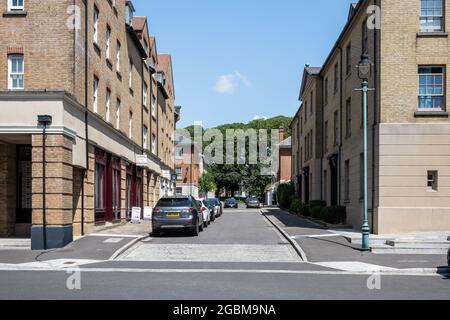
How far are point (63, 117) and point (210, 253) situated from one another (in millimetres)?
6575

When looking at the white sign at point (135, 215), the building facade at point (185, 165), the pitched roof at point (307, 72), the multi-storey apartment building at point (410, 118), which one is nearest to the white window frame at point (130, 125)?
the white sign at point (135, 215)

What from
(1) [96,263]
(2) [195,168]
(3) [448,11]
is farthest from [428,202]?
(2) [195,168]

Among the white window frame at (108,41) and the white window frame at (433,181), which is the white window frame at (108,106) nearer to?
the white window frame at (108,41)

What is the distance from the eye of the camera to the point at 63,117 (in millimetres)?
18781

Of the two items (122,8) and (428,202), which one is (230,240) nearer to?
(428,202)

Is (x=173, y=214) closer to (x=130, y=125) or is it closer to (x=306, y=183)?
(x=130, y=125)

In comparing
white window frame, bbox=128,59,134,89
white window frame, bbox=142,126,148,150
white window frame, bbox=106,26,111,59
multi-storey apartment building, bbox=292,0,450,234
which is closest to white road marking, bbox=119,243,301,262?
multi-storey apartment building, bbox=292,0,450,234

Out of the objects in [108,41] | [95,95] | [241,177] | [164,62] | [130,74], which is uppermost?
[164,62]

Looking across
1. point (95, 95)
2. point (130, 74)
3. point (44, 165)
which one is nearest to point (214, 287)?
point (44, 165)

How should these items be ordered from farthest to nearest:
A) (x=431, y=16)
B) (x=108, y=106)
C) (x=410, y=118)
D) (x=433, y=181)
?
(x=108, y=106), (x=431, y=16), (x=433, y=181), (x=410, y=118)

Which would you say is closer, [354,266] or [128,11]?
[354,266]

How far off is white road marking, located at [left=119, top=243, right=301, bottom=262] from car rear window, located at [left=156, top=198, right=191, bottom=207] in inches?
116

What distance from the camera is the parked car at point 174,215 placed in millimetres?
23344
